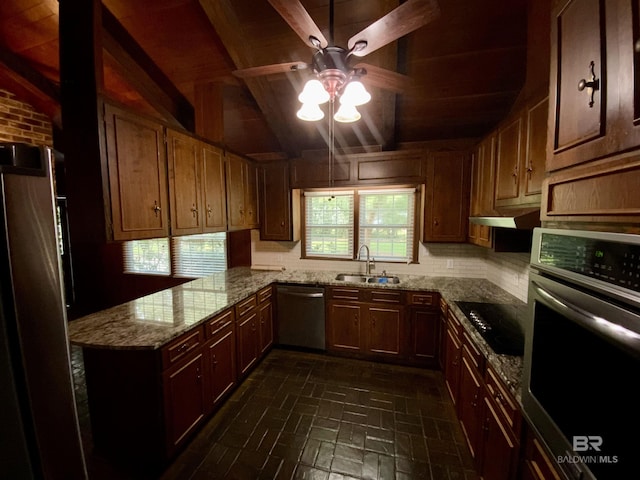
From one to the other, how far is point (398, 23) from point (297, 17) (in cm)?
49

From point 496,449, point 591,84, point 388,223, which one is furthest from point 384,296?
point 591,84

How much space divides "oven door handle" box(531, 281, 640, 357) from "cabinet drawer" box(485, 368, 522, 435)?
65 centimetres

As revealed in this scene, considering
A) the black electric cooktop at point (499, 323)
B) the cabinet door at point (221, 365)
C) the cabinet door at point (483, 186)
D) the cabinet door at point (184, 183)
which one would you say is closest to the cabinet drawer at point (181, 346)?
the cabinet door at point (221, 365)

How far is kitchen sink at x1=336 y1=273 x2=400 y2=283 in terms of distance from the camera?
3.45m

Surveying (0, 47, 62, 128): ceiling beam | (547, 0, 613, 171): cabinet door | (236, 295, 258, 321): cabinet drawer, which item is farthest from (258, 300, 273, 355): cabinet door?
(0, 47, 62, 128): ceiling beam

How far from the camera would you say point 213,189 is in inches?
116

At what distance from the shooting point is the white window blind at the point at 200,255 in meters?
4.21

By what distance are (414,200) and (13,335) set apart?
3.58 m

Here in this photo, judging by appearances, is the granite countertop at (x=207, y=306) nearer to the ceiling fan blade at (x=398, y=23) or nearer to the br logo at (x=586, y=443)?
the br logo at (x=586, y=443)

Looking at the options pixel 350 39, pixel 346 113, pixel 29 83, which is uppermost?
pixel 29 83

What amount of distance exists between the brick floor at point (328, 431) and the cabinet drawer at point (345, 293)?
2.65 feet

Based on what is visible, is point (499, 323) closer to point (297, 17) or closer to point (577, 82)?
point (577, 82)

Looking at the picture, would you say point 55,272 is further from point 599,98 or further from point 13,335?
point 599,98

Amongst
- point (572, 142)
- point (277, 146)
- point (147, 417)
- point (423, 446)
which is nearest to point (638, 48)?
point (572, 142)
